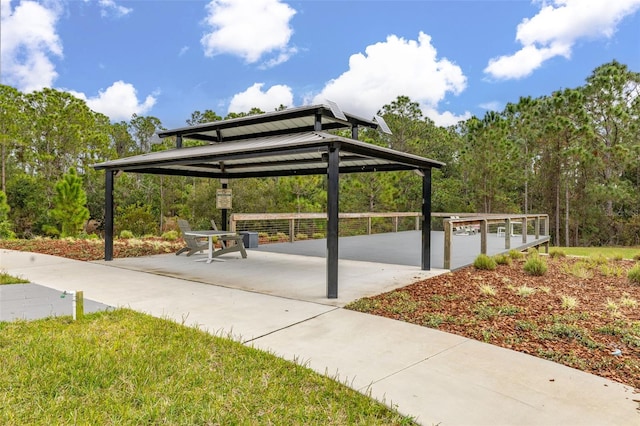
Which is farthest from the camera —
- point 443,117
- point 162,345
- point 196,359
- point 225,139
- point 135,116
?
point 135,116

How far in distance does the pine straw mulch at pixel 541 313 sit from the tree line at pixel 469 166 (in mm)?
13194

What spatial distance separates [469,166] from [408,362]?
75.1 ft

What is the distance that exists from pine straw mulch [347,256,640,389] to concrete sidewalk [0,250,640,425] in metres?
0.28

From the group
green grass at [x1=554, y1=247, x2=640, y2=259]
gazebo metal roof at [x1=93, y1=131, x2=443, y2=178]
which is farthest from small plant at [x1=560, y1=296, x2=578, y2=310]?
green grass at [x1=554, y1=247, x2=640, y2=259]

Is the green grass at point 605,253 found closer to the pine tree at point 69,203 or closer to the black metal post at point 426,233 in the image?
the black metal post at point 426,233

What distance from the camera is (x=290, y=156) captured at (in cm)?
997

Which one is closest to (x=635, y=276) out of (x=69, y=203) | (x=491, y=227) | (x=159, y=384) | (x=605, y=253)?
(x=159, y=384)

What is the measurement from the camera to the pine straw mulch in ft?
11.9

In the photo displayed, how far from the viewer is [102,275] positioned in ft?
24.1

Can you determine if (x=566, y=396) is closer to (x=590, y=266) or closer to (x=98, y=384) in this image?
(x=98, y=384)

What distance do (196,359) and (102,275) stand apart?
16.4 ft

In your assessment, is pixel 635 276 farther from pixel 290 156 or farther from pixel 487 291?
pixel 290 156

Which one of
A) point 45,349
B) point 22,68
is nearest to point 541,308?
point 45,349

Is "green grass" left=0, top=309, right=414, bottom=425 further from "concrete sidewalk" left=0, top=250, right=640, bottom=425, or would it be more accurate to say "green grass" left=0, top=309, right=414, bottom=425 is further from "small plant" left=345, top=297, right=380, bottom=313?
"small plant" left=345, top=297, right=380, bottom=313
